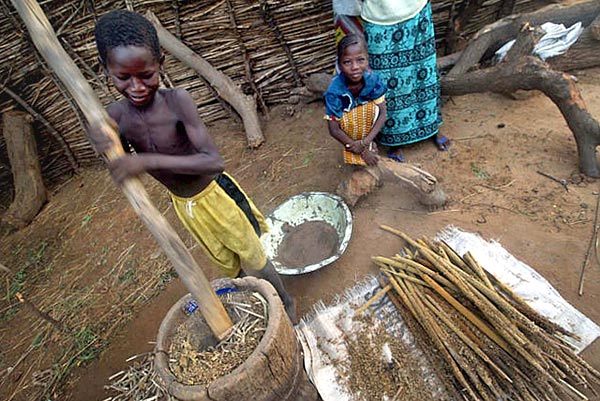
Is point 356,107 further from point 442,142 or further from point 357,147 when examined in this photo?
point 442,142

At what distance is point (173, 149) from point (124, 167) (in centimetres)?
41

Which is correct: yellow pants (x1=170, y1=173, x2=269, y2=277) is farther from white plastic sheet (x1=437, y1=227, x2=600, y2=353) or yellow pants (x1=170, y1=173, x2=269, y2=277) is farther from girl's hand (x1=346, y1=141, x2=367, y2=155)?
white plastic sheet (x1=437, y1=227, x2=600, y2=353)

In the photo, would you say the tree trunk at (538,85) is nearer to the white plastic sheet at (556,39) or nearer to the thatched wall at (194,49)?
the white plastic sheet at (556,39)

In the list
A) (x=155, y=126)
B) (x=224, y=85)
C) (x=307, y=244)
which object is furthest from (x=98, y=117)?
(x=224, y=85)

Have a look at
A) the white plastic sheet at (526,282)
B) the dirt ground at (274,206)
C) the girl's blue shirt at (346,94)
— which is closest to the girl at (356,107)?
the girl's blue shirt at (346,94)

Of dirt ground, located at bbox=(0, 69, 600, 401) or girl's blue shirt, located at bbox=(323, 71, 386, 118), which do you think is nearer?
dirt ground, located at bbox=(0, 69, 600, 401)

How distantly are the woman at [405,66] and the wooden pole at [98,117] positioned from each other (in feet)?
7.58

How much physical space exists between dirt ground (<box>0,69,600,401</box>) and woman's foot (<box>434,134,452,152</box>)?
0.06 metres

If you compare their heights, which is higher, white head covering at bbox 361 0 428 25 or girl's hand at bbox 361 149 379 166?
white head covering at bbox 361 0 428 25

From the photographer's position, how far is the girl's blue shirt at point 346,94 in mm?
2693

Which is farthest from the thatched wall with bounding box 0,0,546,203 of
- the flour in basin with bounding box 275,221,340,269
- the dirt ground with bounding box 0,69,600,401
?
the flour in basin with bounding box 275,221,340,269

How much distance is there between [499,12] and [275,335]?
4838mm

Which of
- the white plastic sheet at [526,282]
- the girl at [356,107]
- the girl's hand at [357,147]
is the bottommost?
the white plastic sheet at [526,282]

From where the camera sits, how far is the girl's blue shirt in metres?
2.69
